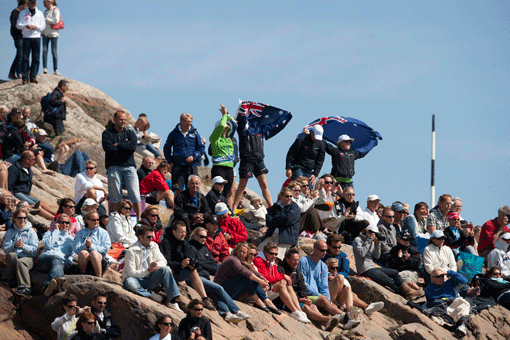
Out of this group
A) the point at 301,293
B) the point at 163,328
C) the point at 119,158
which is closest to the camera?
the point at 163,328

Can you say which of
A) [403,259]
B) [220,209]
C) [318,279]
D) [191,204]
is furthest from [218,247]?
[403,259]

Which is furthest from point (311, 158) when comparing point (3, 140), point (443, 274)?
point (3, 140)

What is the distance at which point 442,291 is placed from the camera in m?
14.1

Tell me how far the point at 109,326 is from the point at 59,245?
1.97m

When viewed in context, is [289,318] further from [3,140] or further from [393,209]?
[3,140]

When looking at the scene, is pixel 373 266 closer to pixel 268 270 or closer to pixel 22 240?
pixel 268 270

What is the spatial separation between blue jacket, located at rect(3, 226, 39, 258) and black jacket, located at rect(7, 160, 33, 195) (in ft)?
9.90

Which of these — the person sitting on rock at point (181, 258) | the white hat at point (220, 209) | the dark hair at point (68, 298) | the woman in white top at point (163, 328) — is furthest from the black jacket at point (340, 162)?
the dark hair at point (68, 298)

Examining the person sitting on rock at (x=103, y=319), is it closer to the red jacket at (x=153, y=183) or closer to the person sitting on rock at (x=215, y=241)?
the person sitting on rock at (x=215, y=241)

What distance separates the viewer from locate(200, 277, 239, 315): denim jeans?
11.3 metres

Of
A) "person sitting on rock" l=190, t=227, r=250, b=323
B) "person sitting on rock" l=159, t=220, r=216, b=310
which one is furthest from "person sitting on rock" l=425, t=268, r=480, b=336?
"person sitting on rock" l=159, t=220, r=216, b=310

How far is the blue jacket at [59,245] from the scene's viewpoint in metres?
11.3

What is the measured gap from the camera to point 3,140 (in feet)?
53.7

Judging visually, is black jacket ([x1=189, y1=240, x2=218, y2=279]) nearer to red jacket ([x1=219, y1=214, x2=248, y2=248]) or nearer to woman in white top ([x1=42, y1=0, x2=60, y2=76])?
red jacket ([x1=219, y1=214, x2=248, y2=248])
